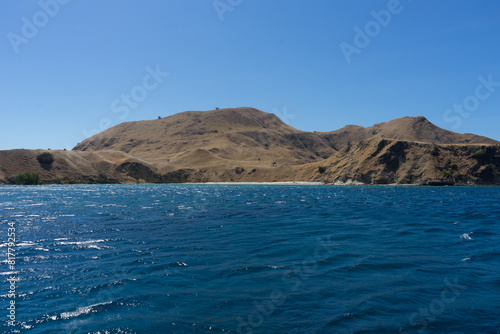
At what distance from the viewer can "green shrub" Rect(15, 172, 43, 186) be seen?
114 m

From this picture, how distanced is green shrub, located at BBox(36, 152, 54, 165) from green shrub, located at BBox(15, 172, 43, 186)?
38.8 feet

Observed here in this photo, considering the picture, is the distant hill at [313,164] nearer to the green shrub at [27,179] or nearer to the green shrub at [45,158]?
the green shrub at [45,158]

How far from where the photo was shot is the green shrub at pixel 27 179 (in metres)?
114

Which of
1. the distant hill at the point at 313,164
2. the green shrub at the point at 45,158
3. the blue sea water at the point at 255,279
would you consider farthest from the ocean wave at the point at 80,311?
the green shrub at the point at 45,158

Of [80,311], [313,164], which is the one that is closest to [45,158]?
[313,164]

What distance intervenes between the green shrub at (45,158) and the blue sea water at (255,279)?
12156 cm

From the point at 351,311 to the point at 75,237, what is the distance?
18.0 metres

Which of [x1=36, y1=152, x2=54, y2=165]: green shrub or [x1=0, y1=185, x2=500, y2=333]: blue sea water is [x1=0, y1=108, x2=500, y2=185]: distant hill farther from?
[x1=0, y1=185, x2=500, y2=333]: blue sea water

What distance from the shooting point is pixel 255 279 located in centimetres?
1279

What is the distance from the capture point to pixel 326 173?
352ft

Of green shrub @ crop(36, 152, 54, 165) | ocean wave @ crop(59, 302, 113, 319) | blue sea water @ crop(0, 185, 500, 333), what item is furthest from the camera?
green shrub @ crop(36, 152, 54, 165)

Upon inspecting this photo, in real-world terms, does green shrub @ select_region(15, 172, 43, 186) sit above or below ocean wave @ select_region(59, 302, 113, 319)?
above

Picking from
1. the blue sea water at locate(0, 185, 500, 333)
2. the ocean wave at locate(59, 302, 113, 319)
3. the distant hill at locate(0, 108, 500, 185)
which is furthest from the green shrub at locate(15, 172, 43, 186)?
the ocean wave at locate(59, 302, 113, 319)

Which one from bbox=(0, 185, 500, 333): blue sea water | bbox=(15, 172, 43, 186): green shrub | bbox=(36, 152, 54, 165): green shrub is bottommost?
bbox=(0, 185, 500, 333): blue sea water
